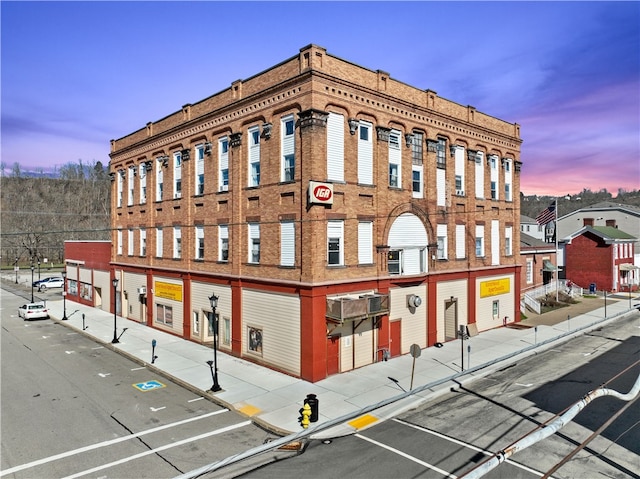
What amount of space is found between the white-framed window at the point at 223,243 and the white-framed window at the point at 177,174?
20.3 feet

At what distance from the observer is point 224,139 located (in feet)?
84.9

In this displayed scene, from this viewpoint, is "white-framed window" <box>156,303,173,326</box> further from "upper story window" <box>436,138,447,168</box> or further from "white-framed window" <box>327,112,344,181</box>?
"upper story window" <box>436,138,447,168</box>

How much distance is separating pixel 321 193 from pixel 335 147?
2.77m

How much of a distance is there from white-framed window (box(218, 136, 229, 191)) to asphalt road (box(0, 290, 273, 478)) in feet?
37.5

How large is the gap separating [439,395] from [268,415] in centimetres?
728

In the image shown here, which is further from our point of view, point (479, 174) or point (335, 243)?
point (479, 174)

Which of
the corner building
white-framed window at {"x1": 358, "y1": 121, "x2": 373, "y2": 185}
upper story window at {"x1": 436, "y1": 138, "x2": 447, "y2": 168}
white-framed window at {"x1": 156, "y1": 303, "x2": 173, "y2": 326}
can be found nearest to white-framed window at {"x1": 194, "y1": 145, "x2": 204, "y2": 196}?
the corner building

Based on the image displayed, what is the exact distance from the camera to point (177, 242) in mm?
30422

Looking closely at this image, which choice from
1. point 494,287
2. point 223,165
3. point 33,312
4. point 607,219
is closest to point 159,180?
point 223,165

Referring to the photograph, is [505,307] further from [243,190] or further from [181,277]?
[181,277]

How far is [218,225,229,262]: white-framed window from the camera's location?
25.8m

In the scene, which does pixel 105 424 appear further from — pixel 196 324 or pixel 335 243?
pixel 196 324

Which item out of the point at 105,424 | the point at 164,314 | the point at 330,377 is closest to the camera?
the point at 105,424

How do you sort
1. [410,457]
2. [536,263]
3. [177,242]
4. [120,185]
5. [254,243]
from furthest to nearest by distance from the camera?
[536,263], [120,185], [177,242], [254,243], [410,457]
